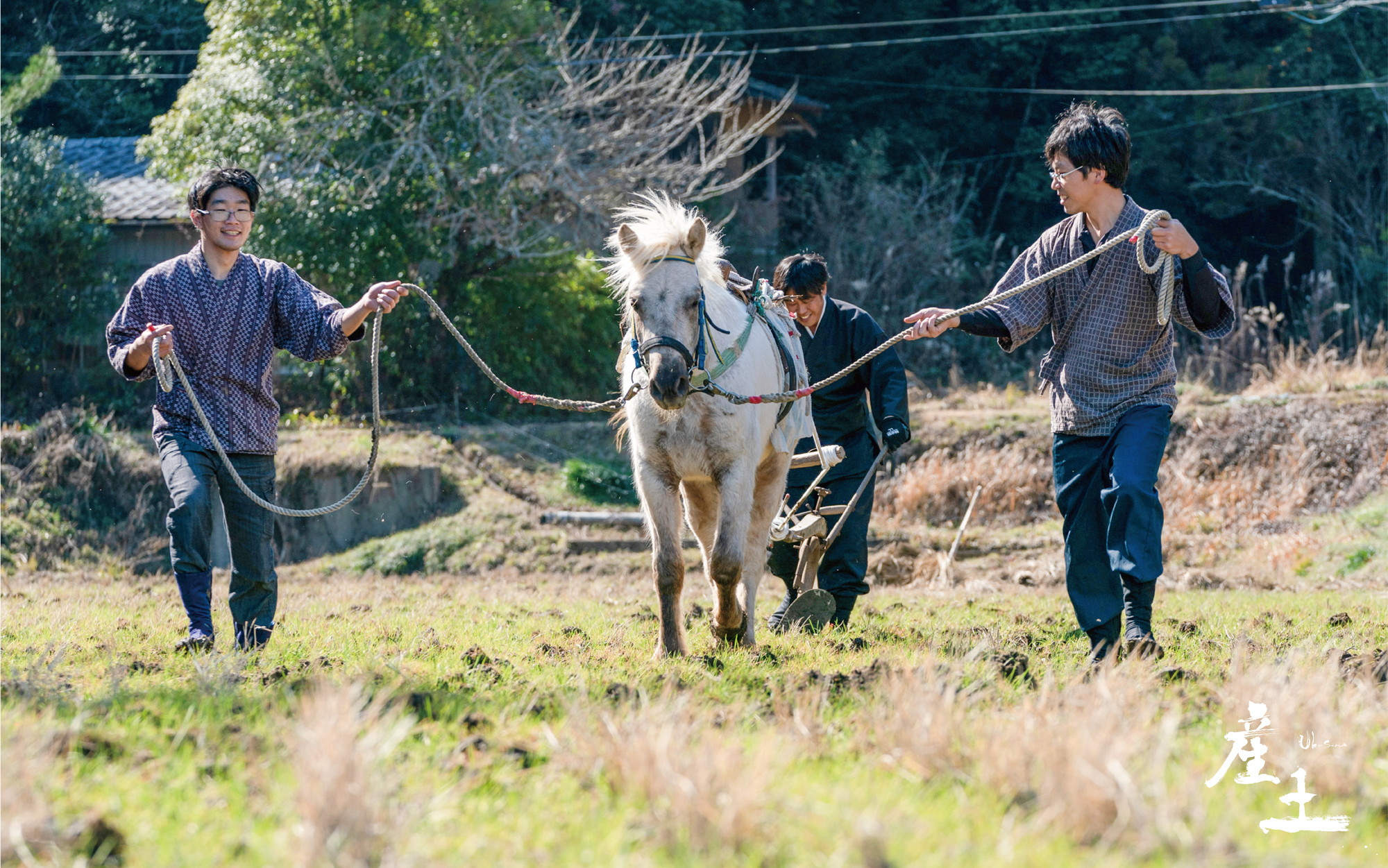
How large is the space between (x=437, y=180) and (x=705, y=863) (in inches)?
629

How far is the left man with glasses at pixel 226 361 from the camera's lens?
5.87m

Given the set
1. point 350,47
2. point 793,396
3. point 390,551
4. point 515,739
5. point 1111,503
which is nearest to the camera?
point 515,739

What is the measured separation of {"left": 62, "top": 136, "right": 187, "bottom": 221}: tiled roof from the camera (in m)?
21.7

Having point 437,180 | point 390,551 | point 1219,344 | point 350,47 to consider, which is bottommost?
point 390,551

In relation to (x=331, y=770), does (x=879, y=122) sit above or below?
above

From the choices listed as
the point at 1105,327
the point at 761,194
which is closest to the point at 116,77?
Result: the point at 761,194

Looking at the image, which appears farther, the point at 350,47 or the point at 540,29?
the point at 540,29

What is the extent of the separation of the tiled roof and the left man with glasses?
14.2 metres

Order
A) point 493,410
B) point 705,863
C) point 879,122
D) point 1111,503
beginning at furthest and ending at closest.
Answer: point 879,122, point 493,410, point 1111,503, point 705,863

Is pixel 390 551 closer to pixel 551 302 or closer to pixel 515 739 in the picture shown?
pixel 551 302

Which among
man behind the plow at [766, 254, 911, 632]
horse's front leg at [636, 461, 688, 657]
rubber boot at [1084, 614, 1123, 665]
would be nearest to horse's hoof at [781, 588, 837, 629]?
man behind the plow at [766, 254, 911, 632]

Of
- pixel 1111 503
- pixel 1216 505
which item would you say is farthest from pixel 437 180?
pixel 1111 503

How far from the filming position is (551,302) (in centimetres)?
1902

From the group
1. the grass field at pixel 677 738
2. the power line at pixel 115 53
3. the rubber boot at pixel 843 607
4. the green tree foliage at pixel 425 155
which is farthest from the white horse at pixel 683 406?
the power line at pixel 115 53
